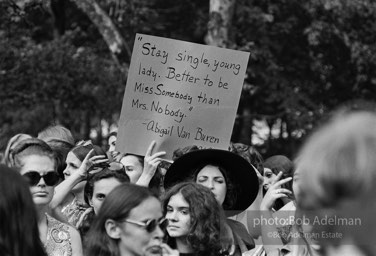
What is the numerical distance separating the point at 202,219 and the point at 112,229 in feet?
3.20

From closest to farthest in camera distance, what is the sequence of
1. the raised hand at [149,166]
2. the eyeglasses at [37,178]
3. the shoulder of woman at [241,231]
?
the eyeglasses at [37,178], the shoulder of woman at [241,231], the raised hand at [149,166]

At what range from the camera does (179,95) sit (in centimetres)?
646

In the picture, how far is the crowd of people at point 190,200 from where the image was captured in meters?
1.63

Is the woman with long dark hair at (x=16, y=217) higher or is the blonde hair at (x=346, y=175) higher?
the woman with long dark hair at (x=16, y=217)

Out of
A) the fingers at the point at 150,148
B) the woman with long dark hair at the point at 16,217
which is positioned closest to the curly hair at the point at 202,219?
the fingers at the point at 150,148

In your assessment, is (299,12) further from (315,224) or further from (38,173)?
(315,224)

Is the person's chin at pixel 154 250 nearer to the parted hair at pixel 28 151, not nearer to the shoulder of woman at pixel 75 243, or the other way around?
the shoulder of woman at pixel 75 243

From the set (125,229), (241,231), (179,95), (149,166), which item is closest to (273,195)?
(241,231)

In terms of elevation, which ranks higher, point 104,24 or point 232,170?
point 104,24

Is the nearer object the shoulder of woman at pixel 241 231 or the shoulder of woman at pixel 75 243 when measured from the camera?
the shoulder of woman at pixel 75 243

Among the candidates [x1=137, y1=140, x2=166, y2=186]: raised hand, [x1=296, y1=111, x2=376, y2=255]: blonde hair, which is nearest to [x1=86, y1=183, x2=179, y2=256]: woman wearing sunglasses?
[x1=137, y1=140, x2=166, y2=186]: raised hand

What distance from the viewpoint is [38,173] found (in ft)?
15.6

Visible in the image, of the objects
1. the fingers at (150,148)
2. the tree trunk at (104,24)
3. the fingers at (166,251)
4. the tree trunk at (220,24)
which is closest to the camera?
the fingers at (166,251)

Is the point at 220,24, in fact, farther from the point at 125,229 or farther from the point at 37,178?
the point at 125,229
